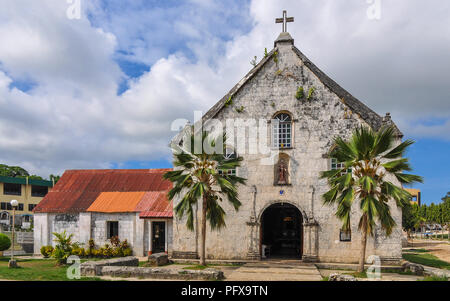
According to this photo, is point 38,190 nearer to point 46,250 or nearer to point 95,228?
point 46,250

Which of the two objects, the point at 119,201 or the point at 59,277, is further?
the point at 119,201

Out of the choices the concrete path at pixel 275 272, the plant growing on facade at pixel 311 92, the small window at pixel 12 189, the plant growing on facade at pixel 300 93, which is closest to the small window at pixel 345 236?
the concrete path at pixel 275 272

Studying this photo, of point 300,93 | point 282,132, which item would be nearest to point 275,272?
point 282,132

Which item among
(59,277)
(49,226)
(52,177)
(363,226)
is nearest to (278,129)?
(363,226)

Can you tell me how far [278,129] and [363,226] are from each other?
7328 millimetres

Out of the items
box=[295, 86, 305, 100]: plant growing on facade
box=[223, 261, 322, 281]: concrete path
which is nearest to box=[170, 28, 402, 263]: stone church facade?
box=[295, 86, 305, 100]: plant growing on facade

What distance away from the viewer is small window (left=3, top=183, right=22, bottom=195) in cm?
A: 5306

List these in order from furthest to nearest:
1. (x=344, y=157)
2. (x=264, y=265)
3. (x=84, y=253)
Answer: (x=84, y=253) → (x=264, y=265) → (x=344, y=157)

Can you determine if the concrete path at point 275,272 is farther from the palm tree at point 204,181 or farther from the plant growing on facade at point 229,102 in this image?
the plant growing on facade at point 229,102

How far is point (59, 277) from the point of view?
15.7m

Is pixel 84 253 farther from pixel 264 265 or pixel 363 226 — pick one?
pixel 363 226

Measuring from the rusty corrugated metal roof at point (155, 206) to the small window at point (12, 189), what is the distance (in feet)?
119

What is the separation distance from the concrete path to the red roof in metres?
10.7

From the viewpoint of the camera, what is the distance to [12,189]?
54000 mm
